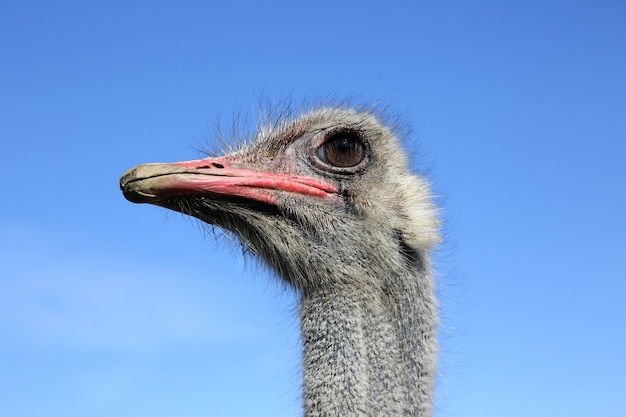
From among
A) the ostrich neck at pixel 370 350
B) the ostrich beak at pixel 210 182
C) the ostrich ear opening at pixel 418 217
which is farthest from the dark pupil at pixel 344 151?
the ostrich neck at pixel 370 350

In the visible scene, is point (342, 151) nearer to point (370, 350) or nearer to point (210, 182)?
point (210, 182)

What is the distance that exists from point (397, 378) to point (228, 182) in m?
1.20

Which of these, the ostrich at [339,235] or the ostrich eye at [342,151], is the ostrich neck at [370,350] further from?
the ostrich eye at [342,151]

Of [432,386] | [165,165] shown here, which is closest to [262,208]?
[165,165]

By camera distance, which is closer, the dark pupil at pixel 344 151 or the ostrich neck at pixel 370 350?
the ostrich neck at pixel 370 350

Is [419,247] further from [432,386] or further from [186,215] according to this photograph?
[186,215]

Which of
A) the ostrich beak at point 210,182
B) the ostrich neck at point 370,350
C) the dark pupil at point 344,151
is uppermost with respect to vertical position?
the dark pupil at point 344,151

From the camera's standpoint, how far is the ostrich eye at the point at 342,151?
187 inches

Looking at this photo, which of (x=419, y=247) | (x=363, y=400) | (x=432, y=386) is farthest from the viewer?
(x=419, y=247)

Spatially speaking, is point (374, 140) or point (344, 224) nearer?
point (344, 224)

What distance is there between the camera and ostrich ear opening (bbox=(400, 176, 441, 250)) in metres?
4.66

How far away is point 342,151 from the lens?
480cm

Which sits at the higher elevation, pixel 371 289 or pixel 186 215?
pixel 186 215

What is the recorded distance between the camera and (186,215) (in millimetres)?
4551
